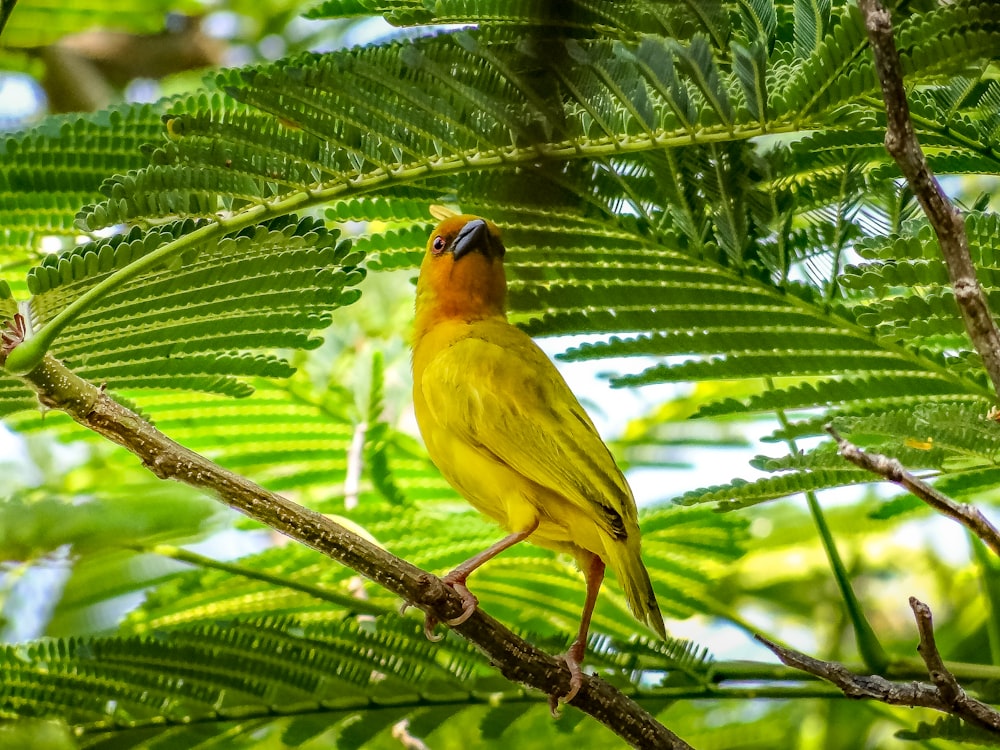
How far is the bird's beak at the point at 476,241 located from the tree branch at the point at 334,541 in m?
0.92

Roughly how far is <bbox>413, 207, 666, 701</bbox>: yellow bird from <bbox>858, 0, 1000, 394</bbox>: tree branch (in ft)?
3.80

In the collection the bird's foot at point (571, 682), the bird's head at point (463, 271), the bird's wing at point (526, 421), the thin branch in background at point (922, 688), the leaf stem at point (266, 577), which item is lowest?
the bird's foot at point (571, 682)

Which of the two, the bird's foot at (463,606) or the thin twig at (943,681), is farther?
the bird's foot at (463,606)

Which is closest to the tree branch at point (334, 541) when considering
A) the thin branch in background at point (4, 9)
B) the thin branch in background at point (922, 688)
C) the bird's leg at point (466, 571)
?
the bird's leg at point (466, 571)

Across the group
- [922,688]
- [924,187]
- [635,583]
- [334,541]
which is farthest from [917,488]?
[635,583]

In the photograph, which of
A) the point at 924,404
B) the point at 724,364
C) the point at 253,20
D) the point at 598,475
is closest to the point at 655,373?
the point at 724,364

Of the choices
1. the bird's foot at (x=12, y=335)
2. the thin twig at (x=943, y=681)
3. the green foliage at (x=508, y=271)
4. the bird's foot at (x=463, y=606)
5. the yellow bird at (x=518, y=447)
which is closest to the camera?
the thin twig at (x=943, y=681)

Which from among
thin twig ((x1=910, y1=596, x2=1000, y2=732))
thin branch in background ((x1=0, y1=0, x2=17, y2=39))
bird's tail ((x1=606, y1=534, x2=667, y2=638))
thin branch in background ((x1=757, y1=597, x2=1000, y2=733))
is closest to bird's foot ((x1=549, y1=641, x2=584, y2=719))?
bird's tail ((x1=606, y1=534, x2=667, y2=638))

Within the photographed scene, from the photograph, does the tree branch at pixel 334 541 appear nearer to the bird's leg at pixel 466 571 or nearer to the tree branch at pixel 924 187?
the bird's leg at pixel 466 571

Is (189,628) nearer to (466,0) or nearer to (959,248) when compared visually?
(466,0)

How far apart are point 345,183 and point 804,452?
2.98ft

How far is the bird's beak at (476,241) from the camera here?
100 inches

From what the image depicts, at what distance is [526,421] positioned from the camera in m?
2.50

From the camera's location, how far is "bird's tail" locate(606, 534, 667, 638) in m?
2.25
